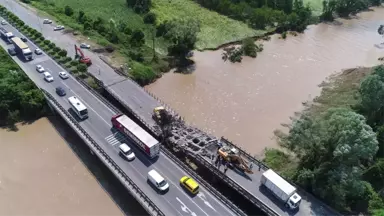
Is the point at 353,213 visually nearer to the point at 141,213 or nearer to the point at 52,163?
the point at 141,213

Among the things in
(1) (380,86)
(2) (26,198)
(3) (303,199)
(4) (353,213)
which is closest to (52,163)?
(2) (26,198)

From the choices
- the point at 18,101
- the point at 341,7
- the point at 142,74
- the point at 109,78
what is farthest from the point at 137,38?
the point at 341,7

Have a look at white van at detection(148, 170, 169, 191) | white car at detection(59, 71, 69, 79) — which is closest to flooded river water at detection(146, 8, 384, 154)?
white car at detection(59, 71, 69, 79)

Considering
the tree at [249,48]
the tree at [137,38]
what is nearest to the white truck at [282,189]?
the tree at [249,48]

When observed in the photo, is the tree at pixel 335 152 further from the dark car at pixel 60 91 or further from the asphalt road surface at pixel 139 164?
the dark car at pixel 60 91

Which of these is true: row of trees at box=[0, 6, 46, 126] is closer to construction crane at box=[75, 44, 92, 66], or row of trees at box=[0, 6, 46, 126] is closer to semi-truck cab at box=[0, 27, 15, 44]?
construction crane at box=[75, 44, 92, 66]
